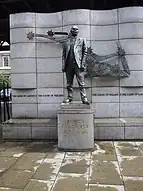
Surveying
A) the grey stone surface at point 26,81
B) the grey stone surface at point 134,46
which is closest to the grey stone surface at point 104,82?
the grey stone surface at point 134,46

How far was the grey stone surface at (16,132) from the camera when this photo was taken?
9.85 metres

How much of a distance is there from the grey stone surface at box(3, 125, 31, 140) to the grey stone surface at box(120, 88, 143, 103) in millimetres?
3982

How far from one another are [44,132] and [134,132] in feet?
10.7

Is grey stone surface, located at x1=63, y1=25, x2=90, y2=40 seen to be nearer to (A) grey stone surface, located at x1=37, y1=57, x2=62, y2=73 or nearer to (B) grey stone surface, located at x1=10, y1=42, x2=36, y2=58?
(A) grey stone surface, located at x1=37, y1=57, x2=62, y2=73

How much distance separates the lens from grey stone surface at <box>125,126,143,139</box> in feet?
30.8

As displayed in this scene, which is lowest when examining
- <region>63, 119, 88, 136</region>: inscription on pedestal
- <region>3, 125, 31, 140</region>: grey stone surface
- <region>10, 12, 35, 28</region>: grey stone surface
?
<region>3, 125, 31, 140</region>: grey stone surface

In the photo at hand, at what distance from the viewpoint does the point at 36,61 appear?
1100cm

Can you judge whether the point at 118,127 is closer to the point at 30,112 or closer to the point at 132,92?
the point at 132,92

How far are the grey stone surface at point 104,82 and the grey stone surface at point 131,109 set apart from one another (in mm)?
910

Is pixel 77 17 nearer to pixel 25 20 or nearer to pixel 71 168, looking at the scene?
pixel 25 20

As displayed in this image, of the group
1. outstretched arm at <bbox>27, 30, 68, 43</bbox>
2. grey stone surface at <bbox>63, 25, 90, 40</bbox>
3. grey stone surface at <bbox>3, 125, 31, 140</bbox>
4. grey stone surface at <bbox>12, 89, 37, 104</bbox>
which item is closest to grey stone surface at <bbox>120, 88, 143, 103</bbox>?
grey stone surface at <bbox>63, 25, 90, 40</bbox>

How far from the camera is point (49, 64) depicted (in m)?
11.0

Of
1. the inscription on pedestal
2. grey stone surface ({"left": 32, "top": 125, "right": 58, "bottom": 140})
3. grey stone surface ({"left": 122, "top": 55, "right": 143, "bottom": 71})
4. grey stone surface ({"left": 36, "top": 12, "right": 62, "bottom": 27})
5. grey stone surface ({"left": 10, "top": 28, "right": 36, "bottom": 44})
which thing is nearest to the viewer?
the inscription on pedestal

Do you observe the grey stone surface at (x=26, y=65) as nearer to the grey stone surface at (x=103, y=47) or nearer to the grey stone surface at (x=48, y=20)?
the grey stone surface at (x=48, y=20)
